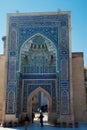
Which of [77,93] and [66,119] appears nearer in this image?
[66,119]

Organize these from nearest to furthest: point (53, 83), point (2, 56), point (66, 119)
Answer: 1. point (66, 119)
2. point (53, 83)
3. point (2, 56)

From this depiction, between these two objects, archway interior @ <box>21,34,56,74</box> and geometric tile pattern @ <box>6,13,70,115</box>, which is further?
archway interior @ <box>21,34,56,74</box>

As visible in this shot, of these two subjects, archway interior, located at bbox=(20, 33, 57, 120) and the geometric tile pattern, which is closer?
the geometric tile pattern

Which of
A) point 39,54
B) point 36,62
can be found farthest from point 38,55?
point 36,62

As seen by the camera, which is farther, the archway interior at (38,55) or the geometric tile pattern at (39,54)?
the archway interior at (38,55)

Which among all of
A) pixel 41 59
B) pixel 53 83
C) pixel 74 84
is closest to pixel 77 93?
pixel 74 84

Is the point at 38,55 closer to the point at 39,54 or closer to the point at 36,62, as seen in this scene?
the point at 39,54

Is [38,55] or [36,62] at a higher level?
[38,55]

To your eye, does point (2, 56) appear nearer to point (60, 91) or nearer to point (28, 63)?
point (28, 63)

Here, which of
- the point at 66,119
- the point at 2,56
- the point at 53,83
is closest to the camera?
the point at 66,119

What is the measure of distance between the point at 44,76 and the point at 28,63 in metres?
1.27

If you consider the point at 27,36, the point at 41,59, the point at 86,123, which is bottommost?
the point at 86,123

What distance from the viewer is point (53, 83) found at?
13.3 m

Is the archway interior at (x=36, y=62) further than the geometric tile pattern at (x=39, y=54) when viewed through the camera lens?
Yes
